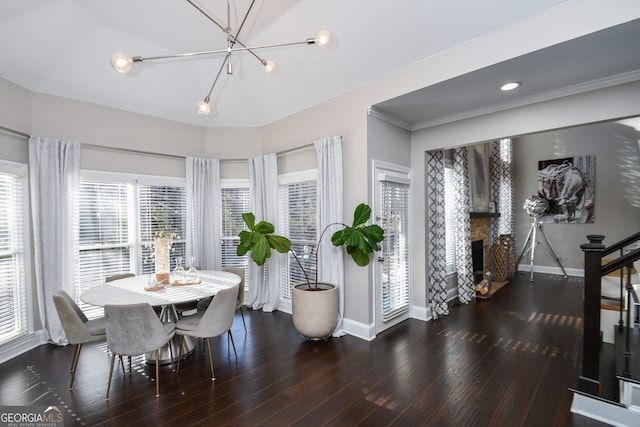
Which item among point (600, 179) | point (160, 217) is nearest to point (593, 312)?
point (160, 217)

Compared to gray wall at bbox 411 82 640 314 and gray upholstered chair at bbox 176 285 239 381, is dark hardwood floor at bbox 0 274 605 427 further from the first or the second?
gray wall at bbox 411 82 640 314

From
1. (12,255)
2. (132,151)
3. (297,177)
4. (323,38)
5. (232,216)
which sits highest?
(323,38)

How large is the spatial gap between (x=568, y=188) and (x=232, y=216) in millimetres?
7627

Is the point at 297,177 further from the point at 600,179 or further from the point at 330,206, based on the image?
the point at 600,179

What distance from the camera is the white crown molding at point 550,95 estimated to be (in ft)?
8.62

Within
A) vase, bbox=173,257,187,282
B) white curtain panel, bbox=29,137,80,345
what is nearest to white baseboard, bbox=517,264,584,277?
vase, bbox=173,257,187,282

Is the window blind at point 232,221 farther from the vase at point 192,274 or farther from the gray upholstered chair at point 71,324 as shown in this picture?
the gray upholstered chair at point 71,324

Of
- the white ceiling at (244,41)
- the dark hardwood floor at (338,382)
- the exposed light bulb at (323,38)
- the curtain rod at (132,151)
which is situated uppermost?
the white ceiling at (244,41)

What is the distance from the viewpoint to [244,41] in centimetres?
338

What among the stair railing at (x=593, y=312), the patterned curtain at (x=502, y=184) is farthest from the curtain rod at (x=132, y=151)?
the patterned curtain at (x=502, y=184)

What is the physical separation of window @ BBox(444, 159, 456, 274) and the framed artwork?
12.5 feet

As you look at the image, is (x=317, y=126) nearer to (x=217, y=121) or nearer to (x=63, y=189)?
(x=217, y=121)

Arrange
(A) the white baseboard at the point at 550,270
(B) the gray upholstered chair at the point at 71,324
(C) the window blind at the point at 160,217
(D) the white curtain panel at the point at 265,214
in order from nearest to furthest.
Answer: (B) the gray upholstered chair at the point at 71,324 < (C) the window blind at the point at 160,217 < (D) the white curtain panel at the point at 265,214 < (A) the white baseboard at the point at 550,270

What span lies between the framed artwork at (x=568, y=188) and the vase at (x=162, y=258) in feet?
27.1
